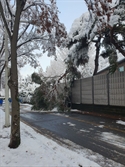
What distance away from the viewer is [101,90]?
43.7ft

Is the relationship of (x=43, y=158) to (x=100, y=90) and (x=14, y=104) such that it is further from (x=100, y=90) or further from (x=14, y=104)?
(x=100, y=90)

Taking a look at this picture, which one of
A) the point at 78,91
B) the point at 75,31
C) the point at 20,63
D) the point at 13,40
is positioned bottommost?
the point at 78,91

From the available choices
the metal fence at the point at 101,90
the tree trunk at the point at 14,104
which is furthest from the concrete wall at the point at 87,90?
the tree trunk at the point at 14,104

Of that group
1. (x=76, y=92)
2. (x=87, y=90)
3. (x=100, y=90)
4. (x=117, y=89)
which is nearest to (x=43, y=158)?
(x=117, y=89)

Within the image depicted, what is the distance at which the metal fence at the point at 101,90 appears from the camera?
11.4m

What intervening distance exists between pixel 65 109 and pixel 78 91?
2.23m

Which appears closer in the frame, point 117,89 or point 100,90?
point 117,89

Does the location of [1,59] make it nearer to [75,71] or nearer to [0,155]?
[75,71]

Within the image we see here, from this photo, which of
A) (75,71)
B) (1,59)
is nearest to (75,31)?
(75,71)

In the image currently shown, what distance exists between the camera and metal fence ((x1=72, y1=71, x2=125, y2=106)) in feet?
37.3

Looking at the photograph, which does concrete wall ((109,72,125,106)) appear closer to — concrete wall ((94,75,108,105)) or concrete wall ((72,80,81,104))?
concrete wall ((94,75,108,105))

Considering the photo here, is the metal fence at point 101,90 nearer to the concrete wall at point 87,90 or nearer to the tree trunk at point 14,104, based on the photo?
the concrete wall at point 87,90

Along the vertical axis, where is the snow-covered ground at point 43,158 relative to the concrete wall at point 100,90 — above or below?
below

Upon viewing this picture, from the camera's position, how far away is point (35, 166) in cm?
368
